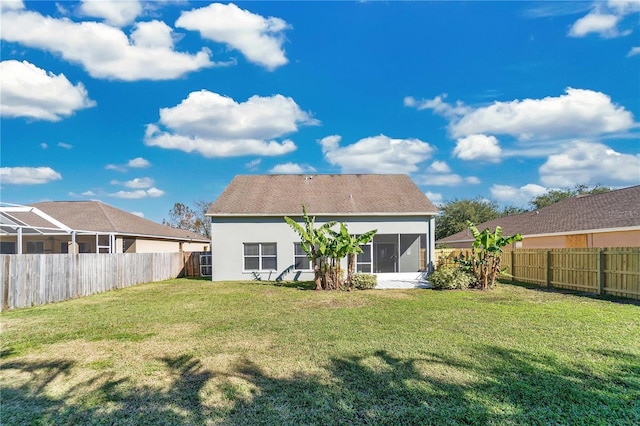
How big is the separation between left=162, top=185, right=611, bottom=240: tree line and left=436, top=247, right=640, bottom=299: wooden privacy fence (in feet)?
64.0

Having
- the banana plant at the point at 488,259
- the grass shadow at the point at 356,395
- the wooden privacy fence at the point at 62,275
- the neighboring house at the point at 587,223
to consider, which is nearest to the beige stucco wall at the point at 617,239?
the neighboring house at the point at 587,223

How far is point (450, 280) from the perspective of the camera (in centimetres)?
1466

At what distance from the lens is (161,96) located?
20.6 metres

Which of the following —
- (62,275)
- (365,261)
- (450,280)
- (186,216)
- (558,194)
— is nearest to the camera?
(62,275)

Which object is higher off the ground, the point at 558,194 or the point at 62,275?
the point at 558,194

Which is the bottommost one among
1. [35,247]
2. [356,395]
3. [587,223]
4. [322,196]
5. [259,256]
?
[356,395]

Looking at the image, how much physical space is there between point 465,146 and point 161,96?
863 inches

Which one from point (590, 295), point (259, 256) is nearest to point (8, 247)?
point (259, 256)

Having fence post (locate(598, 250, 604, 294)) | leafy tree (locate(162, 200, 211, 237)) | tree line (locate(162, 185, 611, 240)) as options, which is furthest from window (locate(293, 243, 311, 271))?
leafy tree (locate(162, 200, 211, 237))

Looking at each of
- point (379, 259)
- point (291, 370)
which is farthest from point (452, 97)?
point (291, 370)

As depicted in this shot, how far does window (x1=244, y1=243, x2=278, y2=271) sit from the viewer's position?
18750 mm

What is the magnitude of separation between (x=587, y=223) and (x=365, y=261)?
34.0ft

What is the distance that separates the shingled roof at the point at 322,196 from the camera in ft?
61.7

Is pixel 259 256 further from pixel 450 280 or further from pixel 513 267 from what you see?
pixel 513 267
